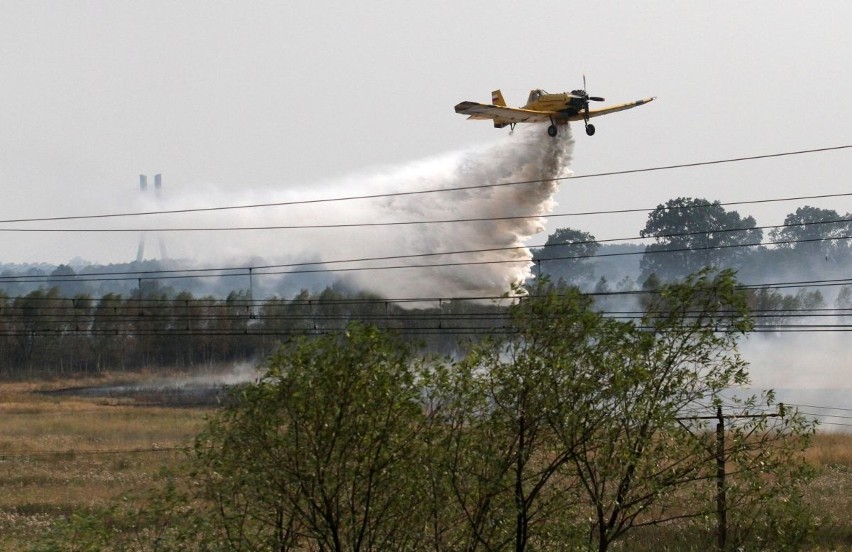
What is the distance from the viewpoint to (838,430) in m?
70.9

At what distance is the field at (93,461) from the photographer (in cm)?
3838

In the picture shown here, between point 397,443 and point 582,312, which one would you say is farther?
point 582,312

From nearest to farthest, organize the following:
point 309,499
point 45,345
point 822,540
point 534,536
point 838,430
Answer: point 309,499, point 534,536, point 822,540, point 838,430, point 45,345

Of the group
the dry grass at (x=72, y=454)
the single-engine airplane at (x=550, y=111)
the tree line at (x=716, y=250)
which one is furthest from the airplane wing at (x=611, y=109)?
the tree line at (x=716, y=250)

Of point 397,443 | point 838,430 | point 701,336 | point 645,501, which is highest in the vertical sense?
point 701,336

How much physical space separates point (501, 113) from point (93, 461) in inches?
926

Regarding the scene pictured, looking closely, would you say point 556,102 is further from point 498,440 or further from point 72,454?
point 498,440

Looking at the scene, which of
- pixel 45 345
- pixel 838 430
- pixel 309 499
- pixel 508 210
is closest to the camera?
pixel 309 499

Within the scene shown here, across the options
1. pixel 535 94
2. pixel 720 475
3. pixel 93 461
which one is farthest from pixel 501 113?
pixel 720 475

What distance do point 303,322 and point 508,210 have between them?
50.5m

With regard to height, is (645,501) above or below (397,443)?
below

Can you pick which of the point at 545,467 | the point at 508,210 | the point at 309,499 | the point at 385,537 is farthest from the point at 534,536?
the point at 508,210

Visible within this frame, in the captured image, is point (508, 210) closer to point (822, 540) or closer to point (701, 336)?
point (822, 540)

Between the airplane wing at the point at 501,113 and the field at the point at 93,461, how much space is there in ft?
55.2
